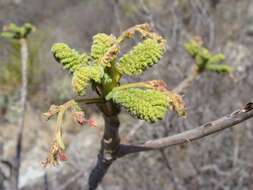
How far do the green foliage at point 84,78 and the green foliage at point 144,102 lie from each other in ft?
0.19

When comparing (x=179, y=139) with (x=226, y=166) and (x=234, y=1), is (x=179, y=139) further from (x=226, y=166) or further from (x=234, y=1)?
(x=234, y=1)

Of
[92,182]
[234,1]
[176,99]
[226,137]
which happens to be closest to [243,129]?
[226,137]

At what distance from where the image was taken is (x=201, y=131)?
104cm

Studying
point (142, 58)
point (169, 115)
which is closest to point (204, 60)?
point (142, 58)

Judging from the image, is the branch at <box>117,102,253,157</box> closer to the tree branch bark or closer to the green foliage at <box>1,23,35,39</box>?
the tree branch bark

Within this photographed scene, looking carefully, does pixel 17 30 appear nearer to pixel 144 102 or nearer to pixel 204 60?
pixel 204 60

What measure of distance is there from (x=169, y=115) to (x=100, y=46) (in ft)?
5.72

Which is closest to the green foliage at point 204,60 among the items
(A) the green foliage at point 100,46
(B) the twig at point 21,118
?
(B) the twig at point 21,118

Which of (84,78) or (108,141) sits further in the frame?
(108,141)

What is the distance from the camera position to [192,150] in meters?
3.59

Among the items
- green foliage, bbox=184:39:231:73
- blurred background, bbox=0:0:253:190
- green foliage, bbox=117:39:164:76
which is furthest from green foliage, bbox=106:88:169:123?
blurred background, bbox=0:0:253:190

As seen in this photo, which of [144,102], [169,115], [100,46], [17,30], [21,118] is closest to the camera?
[144,102]

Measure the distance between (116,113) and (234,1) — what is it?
18.3 feet

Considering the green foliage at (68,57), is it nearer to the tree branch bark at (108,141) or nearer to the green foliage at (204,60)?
the tree branch bark at (108,141)
